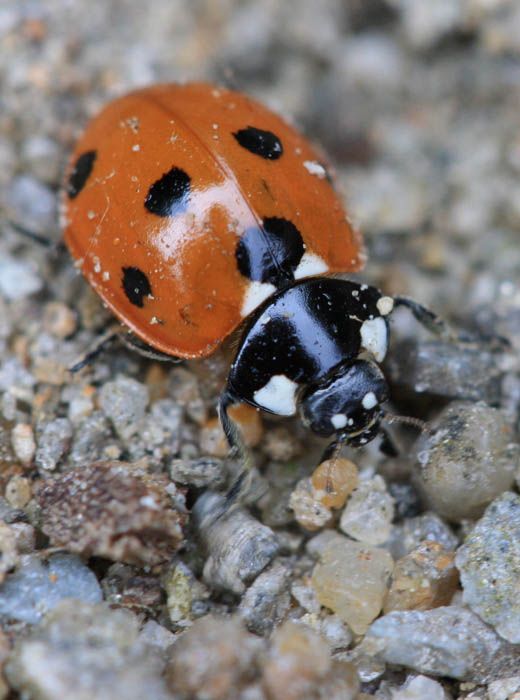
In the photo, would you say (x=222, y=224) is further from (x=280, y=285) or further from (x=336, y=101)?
(x=336, y=101)

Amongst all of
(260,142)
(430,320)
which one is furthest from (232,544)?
(260,142)

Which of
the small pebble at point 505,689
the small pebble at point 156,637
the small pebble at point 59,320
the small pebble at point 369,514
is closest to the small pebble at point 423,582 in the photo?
the small pebble at point 369,514

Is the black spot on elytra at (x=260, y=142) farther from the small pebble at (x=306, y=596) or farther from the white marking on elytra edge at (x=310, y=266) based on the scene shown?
the small pebble at (x=306, y=596)

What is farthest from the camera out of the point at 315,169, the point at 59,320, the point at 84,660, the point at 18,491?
the point at 59,320

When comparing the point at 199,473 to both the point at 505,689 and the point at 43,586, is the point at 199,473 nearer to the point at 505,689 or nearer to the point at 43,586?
the point at 43,586

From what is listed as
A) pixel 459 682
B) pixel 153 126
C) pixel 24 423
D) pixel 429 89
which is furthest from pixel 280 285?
pixel 429 89

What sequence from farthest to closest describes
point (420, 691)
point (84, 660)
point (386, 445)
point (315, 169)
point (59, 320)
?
1. point (59, 320)
2. point (315, 169)
3. point (386, 445)
4. point (420, 691)
5. point (84, 660)
